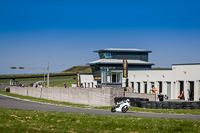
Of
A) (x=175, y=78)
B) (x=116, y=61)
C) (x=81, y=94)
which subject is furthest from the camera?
(x=116, y=61)

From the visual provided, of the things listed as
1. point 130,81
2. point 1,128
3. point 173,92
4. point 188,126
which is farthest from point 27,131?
point 130,81

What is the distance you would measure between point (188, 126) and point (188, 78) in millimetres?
31966

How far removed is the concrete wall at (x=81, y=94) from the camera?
133 feet

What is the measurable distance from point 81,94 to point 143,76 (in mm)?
15723

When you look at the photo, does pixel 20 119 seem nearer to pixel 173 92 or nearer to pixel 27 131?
pixel 27 131

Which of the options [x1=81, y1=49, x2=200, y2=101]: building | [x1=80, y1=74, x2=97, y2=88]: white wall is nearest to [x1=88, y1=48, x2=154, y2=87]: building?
[x1=81, y1=49, x2=200, y2=101]: building

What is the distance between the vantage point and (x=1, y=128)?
547 inches

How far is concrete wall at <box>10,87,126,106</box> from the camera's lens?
40406 millimetres

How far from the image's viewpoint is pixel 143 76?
61.2 meters

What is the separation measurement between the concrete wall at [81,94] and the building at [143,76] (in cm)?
770

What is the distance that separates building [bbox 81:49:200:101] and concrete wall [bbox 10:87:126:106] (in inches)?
303

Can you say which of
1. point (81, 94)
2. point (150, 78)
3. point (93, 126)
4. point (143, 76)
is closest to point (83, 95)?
point (81, 94)

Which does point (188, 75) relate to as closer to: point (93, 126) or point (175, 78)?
point (175, 78)

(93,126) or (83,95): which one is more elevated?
(93,126)
